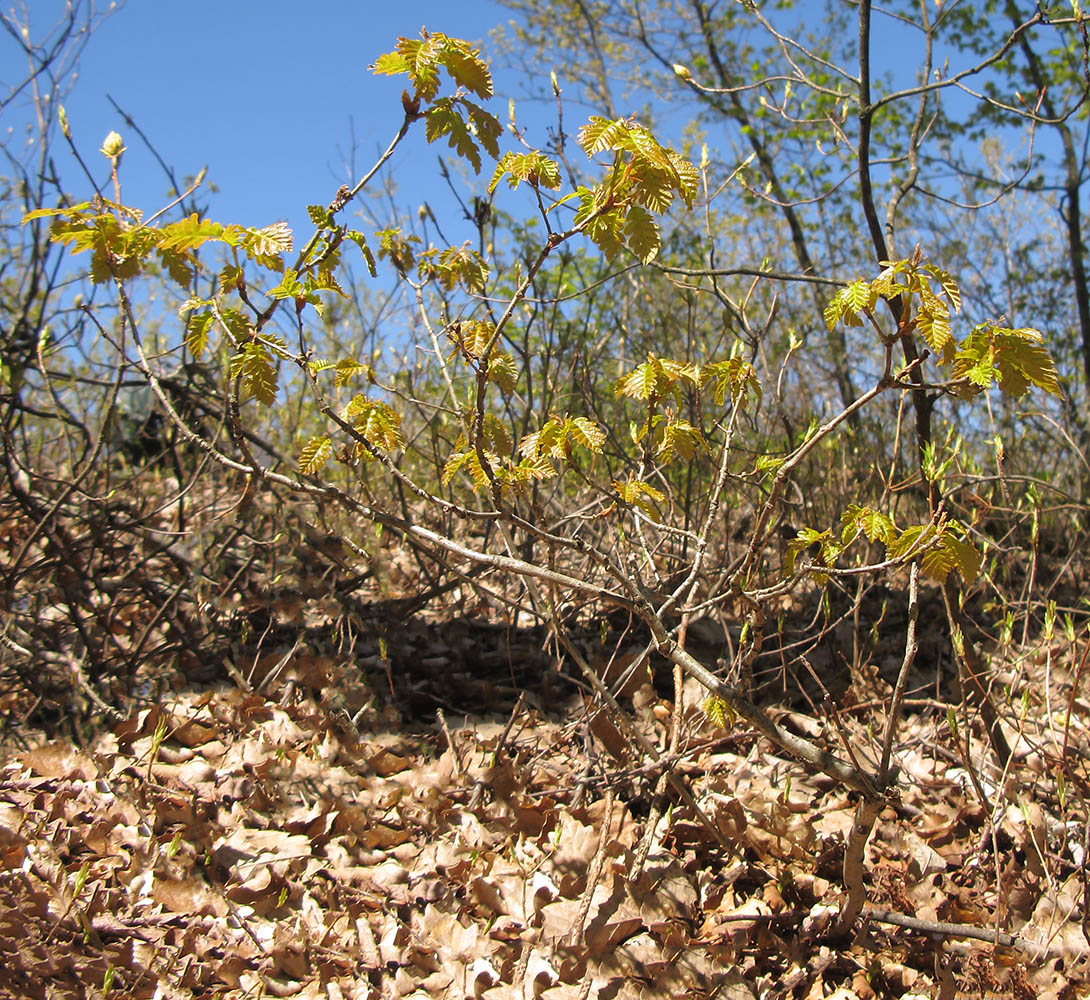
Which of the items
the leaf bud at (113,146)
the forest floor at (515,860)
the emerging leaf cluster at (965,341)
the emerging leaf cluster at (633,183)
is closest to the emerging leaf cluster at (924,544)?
the emerging leaf cluster at (965,341)

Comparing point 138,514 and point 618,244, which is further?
point 138,514

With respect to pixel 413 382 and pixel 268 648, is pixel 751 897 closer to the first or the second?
pixel 268 648

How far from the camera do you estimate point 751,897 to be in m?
2.38

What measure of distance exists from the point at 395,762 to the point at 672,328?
293 centimetres

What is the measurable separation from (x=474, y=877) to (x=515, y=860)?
0.43 feet

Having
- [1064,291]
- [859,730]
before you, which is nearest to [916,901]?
[859,730]

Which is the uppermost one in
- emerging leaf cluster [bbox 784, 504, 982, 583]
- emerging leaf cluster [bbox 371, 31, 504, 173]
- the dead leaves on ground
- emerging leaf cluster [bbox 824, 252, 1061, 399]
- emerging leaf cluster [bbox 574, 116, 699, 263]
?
emerging leaf cluster [bbox 371, 31, 504, 173]

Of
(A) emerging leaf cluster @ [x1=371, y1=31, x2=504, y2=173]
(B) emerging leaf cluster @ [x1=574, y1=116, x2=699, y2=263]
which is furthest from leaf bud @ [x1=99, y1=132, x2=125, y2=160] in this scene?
(B) emerging leaf cluster @ [x1=574, y1=116, x2=699, y2=263]

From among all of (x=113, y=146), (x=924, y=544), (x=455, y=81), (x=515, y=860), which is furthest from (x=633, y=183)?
(x=515, y=860)

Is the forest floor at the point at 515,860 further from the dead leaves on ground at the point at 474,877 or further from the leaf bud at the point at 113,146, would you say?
the leaf bud at the point at 113,146

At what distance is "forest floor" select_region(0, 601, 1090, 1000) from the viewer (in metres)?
2.12

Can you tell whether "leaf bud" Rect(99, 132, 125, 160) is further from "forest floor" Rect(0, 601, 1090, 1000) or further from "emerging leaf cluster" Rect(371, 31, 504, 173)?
"forest floor" Rect(0, 601, 1090, 1000)

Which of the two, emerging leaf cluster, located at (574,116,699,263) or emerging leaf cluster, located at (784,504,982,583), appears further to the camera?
emerging leaf cluster, located at (784,504,982,583)

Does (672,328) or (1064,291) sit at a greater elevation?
(1064,291)
